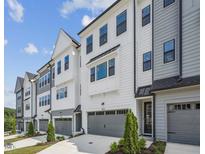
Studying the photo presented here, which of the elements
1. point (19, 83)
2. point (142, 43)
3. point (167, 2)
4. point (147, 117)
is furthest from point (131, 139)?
point (19, 83)

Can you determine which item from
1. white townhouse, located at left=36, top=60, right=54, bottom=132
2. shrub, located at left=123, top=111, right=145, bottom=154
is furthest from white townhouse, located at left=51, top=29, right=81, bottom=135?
shrub, located at left=123, top=111, right=145, bottom=154

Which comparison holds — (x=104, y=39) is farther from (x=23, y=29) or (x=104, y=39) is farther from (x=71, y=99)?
(x=71, y=99)

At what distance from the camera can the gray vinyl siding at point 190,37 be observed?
40.1ft

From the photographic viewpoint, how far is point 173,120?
44.3 feet

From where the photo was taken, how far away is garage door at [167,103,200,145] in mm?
12117

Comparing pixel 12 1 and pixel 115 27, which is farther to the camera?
pixel 115 27

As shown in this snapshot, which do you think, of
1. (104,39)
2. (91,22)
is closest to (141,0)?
(104,39)

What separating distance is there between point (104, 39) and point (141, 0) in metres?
5.44

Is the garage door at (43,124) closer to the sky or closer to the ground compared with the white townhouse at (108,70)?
closer to the ground

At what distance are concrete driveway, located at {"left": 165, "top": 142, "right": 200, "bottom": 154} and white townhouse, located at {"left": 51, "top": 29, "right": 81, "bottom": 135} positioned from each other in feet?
48.9

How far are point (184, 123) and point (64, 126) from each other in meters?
19.7

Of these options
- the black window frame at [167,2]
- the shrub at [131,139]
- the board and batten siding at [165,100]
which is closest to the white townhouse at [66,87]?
the board and batten siding at [165,100]

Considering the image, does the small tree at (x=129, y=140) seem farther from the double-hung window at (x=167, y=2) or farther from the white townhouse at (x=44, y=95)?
the white townhouse at (x=44, y=95)

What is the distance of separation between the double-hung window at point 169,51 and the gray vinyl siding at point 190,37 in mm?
986
